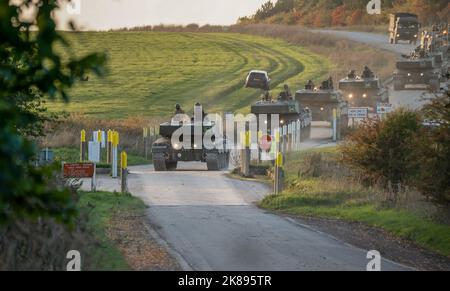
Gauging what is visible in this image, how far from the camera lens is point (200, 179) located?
25922mm

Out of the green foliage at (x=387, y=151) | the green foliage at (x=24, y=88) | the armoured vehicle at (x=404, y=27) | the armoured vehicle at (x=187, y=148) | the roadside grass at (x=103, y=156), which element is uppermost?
the green foliage at (x=24, y=88)

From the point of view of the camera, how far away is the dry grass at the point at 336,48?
65.1 m

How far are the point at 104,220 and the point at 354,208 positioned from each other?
525cm

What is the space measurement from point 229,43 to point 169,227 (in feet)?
195

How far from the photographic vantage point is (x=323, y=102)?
41594mm

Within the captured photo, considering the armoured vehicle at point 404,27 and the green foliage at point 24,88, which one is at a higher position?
the green foliage at point 24,88

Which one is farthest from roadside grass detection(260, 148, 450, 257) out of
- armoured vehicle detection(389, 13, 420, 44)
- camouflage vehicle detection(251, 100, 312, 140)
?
armoured vehicle detection(389, 13, 420, 44)

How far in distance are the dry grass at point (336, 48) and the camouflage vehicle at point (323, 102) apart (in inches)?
694

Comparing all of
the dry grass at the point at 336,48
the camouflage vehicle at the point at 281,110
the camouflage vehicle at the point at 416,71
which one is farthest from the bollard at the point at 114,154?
the dry grass at the point at 336,48

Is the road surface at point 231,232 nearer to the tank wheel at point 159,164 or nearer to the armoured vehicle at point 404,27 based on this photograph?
the tank wheel at point 159,164

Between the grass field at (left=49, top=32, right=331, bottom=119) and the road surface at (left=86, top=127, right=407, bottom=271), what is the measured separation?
68.5 feet

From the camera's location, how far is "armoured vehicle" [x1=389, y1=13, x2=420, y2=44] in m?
71.2

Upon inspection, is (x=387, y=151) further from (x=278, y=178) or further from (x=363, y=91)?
(x=363, y=91)

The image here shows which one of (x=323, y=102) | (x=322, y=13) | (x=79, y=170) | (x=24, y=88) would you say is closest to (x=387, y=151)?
(x=79, y=170)
